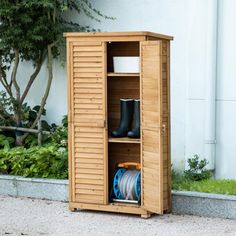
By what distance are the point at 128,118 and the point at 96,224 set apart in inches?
45.1

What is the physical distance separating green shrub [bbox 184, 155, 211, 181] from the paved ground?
2.88 ft

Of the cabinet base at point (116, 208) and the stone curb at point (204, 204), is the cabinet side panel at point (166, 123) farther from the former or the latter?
the cabinet base at point (116, 208)

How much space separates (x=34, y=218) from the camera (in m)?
7.47

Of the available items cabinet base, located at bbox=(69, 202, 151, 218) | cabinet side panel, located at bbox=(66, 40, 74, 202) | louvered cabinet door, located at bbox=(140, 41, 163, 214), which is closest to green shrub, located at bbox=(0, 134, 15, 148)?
cabinet side panel, located at bbox=(66, 40, 74, 202)

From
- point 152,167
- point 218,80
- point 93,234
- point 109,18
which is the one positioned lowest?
point 93,234

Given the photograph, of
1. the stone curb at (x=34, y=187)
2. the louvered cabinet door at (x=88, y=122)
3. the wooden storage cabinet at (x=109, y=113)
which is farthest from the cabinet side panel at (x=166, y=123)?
the stone curb at (x=34, y=187)

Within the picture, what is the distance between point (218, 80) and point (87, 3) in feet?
6.73

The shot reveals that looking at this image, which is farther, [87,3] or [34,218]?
[87,3]

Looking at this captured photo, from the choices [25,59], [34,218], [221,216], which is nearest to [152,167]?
[221,216]

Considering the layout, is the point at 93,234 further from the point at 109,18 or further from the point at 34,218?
the point at 109,18

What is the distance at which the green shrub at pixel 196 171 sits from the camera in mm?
8195

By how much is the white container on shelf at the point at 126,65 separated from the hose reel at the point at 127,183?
38.8 inches

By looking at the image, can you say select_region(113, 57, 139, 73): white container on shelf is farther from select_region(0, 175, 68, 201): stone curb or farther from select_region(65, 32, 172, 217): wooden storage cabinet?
select_region(0, 175, 68, 201): stone curb

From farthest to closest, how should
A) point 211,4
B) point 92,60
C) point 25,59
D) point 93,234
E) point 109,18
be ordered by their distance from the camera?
point 25,59
point 109,18
point 211,4
point 92,60
point 93,234
